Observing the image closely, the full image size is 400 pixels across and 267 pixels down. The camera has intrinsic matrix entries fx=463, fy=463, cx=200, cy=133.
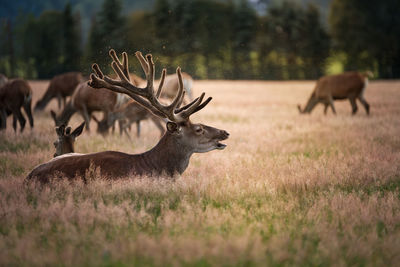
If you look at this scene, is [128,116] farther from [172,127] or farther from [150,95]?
[172,127]

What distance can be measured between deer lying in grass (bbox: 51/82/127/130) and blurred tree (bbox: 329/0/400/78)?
47.3 m

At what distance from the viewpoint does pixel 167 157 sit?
228 inches

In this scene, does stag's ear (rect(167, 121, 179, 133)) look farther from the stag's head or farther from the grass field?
the grass field

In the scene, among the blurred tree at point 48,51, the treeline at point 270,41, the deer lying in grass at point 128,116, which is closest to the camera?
the deer lying in grass at point 128,116

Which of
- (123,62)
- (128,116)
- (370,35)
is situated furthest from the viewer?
(370,35)

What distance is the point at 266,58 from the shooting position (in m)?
59.5

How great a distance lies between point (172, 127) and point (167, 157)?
0.38 metres

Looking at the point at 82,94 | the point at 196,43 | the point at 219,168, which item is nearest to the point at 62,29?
the point at 196,43

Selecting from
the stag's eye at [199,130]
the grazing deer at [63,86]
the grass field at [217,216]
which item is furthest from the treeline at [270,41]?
the stag's eye at [199,130]

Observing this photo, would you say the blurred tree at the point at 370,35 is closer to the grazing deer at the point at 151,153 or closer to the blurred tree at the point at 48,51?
the blurred tree at the point at 48,51

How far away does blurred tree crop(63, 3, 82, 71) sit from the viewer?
195ft

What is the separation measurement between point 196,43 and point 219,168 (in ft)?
163

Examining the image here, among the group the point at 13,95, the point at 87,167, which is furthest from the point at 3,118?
the point at 87,167

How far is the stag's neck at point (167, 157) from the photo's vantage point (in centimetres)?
573
